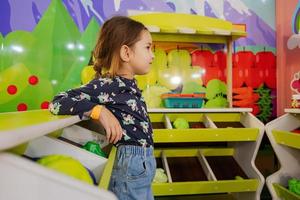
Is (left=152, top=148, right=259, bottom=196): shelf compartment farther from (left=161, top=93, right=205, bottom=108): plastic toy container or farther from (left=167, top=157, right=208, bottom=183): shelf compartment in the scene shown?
(left=161, top=93, right=205, bottom=108): plastic toy container

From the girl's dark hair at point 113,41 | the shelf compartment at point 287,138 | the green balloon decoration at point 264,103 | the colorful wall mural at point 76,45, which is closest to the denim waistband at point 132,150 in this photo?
the girl's dark hair at point 113,41

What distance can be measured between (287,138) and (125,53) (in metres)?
1.19

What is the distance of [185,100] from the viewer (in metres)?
2.12

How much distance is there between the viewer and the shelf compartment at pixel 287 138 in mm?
1743

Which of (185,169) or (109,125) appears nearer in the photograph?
(109,125)

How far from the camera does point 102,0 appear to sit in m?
2.27

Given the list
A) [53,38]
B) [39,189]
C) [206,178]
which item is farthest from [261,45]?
[39,189]

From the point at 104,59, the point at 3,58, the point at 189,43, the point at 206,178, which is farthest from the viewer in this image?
the point at 189,43

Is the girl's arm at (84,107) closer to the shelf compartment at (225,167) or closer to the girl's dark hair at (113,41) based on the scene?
the girl's dark hair at (113,41)

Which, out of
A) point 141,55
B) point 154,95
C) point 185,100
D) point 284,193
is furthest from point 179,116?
point 141,55

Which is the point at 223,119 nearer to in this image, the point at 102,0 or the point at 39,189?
the point at 102,0

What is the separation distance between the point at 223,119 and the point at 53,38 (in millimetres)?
1305

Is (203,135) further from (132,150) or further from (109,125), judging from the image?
(109,125)

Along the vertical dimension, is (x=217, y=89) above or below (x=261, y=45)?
below
